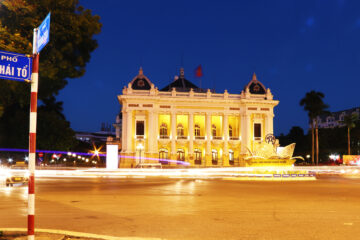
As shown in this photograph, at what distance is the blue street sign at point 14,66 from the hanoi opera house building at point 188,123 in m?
56.4

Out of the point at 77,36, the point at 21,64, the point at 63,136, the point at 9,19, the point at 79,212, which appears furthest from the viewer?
the point at 63,136

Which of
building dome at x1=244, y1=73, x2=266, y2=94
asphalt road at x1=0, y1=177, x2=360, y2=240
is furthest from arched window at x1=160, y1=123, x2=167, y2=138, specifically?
asphalt road at x1=0, y1=177, x2=360, y2=240

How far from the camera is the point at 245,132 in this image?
2680 inches

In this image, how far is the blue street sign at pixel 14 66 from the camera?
5.74 metres

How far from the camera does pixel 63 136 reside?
170 ft

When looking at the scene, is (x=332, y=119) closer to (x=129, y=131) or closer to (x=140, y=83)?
(x=140, y=83)

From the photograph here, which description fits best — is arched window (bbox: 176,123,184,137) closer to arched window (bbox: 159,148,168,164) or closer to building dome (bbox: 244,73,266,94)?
arched window (bbox: 159,148,168,164)

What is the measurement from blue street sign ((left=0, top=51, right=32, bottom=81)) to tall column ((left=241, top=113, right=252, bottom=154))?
208ft

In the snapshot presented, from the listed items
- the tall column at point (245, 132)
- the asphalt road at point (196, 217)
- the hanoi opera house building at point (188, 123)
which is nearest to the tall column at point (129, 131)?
the hanoi opera house building at point (188, 123)

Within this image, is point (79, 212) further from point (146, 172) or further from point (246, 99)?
point (246, 99)

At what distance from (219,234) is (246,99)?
6108 cm

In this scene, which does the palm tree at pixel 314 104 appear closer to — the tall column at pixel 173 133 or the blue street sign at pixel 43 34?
the tall column at pixel 173 133

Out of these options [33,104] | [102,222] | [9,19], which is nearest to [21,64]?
[33,104]

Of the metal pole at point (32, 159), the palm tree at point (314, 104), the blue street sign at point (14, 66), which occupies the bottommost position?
the metal pole at point (32, 159)
